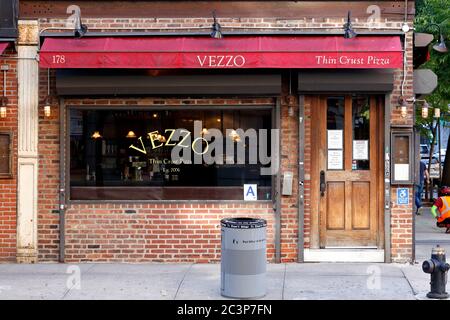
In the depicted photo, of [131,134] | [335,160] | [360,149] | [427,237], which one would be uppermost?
[131,134]

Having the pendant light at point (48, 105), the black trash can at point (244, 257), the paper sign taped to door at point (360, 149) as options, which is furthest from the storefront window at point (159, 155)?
the black trash can at point (244, 257)

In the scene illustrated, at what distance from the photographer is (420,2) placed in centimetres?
2241

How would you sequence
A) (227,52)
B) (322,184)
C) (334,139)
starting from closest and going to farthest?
(227,52), (322,184), (334,139)

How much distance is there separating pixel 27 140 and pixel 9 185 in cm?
77

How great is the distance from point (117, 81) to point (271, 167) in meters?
2.77

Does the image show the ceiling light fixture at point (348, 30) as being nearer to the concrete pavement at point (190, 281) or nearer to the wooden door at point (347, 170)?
the wooden door at point (347, 170)

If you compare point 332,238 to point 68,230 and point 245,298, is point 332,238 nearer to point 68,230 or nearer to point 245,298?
point 245,298

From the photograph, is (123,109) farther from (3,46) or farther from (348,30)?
(348,30)

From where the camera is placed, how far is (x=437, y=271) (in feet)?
27.7

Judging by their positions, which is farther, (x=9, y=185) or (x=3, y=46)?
(x=9, y=185)

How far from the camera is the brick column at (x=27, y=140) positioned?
1102cm

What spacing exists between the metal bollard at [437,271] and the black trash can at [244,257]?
2.00m

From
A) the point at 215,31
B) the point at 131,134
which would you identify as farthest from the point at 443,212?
the point at 131,134

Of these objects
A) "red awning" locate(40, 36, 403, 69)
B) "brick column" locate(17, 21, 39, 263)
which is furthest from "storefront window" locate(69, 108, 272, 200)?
"red awning" locate(40, 36, 403, 69)
